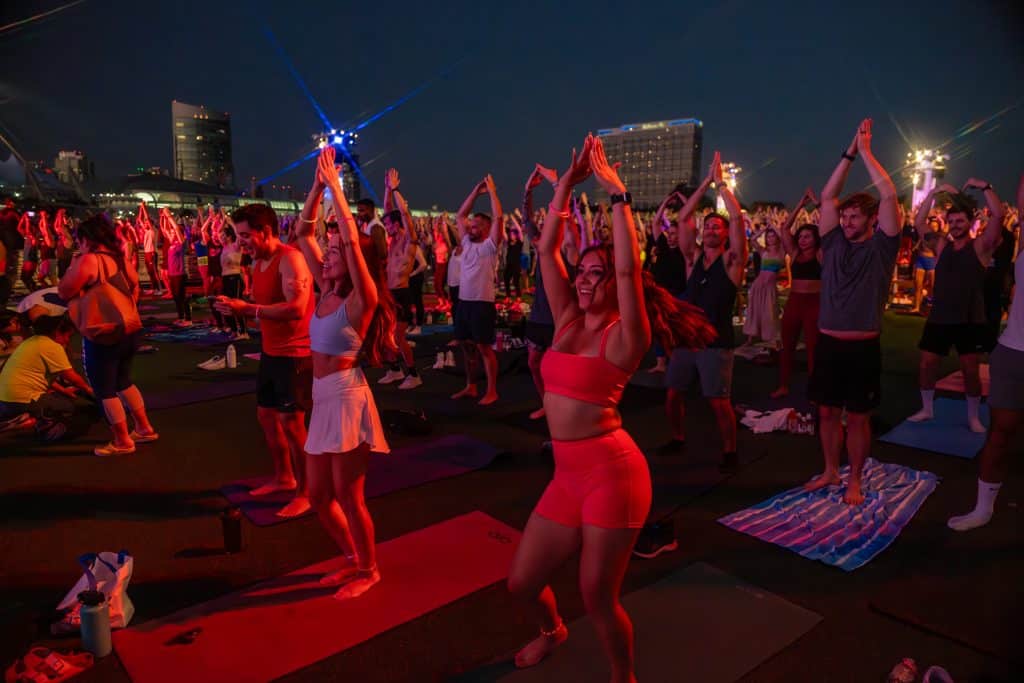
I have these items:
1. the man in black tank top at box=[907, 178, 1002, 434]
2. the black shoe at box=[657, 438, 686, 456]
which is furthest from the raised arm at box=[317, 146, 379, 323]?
the man in black tank top at box=[907, 178, 1002, 434]

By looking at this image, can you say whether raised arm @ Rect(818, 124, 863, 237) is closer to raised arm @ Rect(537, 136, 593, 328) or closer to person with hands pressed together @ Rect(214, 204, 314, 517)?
raised arm @ Rect(537, 136, 593, 328)

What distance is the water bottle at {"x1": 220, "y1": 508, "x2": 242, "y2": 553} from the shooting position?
3850 mm

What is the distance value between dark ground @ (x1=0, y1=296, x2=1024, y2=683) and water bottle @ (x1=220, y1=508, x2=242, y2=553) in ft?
0.26

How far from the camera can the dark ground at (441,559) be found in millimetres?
2916

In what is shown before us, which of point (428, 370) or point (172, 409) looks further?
point (428, 370)

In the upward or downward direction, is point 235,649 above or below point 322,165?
below

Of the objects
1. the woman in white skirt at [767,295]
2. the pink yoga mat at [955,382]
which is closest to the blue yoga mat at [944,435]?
the pink yoga mat at [955,382]

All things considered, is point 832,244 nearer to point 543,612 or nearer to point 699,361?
point 699,361

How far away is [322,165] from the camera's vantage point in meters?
3.17

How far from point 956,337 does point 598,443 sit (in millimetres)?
5733

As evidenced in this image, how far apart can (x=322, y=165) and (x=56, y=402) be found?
5115mm

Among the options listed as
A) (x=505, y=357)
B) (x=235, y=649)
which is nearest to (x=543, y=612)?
(x=235, y=649)

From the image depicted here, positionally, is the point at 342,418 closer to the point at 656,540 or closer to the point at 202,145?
the point at 656,540

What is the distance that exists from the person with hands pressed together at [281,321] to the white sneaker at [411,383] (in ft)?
12.4
